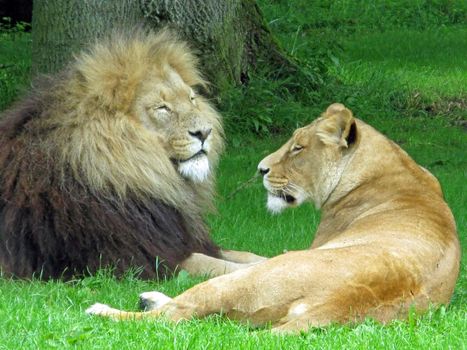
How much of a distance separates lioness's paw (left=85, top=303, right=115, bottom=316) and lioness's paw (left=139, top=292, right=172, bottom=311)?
192 mm

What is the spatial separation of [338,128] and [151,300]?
A: 1.48m

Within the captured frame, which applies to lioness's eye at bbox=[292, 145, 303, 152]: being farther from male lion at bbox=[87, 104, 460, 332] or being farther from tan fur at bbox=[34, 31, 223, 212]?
tan fur at bbox=[34, 31, 223, 212]

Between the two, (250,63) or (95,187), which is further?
(250,63)

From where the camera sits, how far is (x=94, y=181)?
6473 mm

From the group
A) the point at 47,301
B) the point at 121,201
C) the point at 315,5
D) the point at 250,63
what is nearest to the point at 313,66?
the point at 250,63

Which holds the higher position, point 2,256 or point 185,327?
point 185,327

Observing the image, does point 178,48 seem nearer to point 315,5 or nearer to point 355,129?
point 355,129

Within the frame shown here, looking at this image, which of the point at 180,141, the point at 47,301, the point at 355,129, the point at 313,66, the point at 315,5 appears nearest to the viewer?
the point at 47,301

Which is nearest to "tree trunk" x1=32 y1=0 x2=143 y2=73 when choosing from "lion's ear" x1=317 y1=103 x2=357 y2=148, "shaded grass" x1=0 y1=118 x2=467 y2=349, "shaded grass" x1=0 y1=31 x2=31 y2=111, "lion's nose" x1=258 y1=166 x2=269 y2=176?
"shaded grass" x1=0 y1=31 x2=31 y2=111

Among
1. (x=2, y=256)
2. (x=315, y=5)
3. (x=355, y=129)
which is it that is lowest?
(x=315, y=5)

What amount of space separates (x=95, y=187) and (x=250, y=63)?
18.3 feet

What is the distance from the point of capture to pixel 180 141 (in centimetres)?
671

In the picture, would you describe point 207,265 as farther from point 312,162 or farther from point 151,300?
point 151,300

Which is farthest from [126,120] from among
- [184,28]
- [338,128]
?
[184,28]
